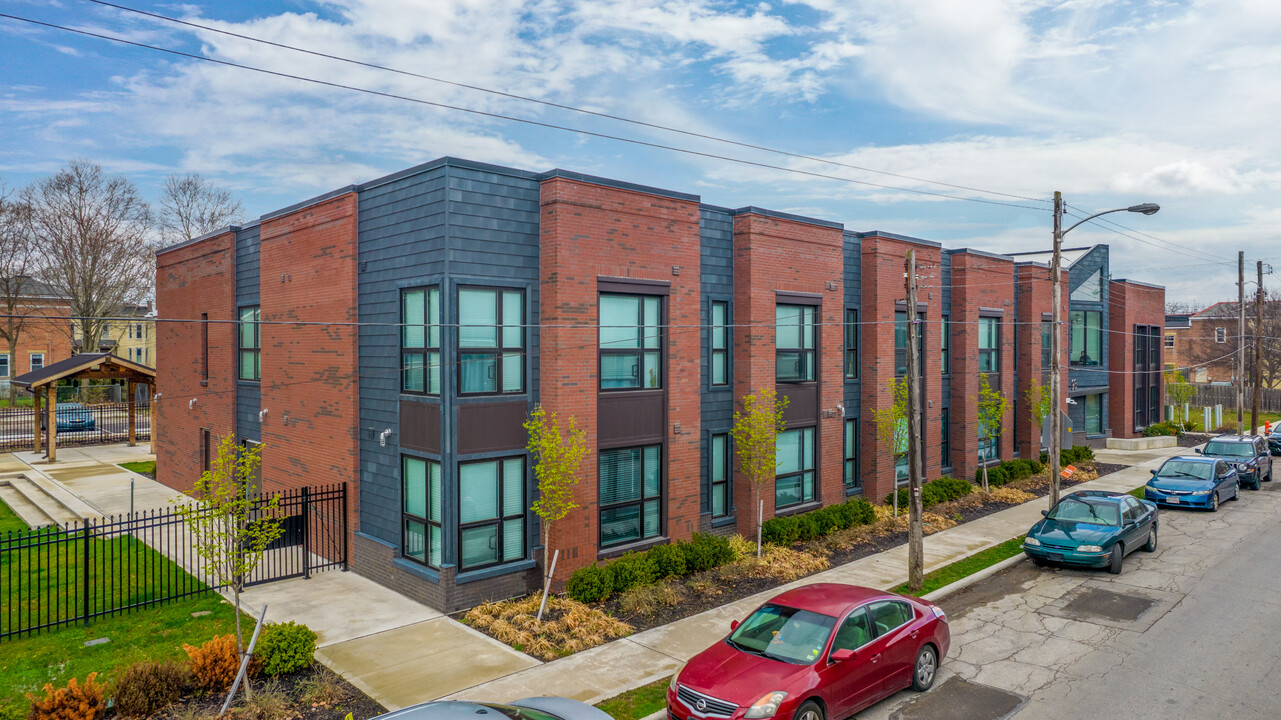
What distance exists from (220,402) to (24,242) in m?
35.5

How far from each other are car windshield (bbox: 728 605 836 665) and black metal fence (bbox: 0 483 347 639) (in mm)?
8587

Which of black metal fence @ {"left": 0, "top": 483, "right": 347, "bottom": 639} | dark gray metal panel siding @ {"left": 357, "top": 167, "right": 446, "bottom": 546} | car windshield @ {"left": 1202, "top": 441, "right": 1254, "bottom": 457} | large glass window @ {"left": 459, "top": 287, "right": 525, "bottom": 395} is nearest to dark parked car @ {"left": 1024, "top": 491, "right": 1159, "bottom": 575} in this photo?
large glass window @ {"left": 459, "top": 287, "right": 525, "bottom": 395}

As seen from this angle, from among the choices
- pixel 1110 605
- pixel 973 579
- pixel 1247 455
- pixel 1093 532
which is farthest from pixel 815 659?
pixel 1247 455

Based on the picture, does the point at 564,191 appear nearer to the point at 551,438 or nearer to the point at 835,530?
the point at 551,438

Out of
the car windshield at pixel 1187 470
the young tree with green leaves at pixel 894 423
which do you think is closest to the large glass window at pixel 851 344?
the young tree with green leaves at pixel 894 423

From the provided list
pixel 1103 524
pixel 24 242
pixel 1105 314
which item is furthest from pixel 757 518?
pixel 24 242

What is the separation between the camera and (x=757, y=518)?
18.1 metres

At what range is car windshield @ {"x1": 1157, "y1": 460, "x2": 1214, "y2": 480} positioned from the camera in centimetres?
2364

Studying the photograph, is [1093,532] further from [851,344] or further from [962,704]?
[962,704]

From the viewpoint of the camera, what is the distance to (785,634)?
31.1 feet

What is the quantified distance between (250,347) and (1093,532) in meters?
22.1

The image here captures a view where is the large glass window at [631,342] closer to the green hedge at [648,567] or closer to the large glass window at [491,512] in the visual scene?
the large glass window at [491,512]

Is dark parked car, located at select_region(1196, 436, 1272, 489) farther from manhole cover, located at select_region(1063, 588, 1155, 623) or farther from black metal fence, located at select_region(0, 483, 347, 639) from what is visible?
black metal fence, located at select_region(0, 483, 347, 639)

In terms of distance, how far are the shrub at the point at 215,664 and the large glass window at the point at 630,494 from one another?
7192 mm
